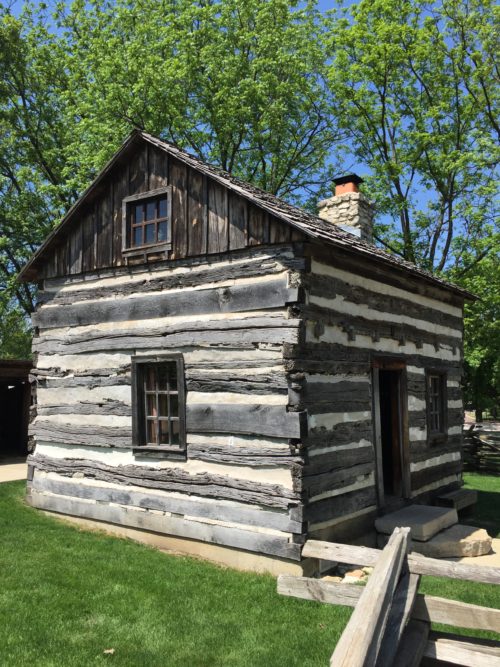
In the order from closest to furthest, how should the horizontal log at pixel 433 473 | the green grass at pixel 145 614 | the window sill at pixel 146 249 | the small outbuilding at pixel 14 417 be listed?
the green grass at pixel 145 614
the window sill at pixel 146 249
the horizontal log at pixel 433 473
the small outbuilding at pixel 14 417

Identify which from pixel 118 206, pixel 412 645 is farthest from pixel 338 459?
pixel 118 206

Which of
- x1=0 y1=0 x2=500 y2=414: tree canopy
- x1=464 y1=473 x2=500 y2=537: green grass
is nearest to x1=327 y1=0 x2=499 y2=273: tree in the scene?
x1=0 y1=0 x2=500 y2=414: tree canopy

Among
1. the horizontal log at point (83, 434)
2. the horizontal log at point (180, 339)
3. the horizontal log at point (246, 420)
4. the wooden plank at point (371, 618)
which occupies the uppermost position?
the horizontal log at point (180, 339)

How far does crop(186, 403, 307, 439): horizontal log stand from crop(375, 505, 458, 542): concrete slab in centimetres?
236

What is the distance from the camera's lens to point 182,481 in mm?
8242

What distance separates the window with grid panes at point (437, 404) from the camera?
11.1 m

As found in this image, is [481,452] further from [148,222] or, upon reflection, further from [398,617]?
[398,617]

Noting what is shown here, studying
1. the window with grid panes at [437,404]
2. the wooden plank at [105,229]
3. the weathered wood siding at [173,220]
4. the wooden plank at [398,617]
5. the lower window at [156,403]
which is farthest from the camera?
the window with grid panes at [437,404]

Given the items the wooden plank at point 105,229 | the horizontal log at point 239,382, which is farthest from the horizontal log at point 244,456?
the wooden plank at point 105,229

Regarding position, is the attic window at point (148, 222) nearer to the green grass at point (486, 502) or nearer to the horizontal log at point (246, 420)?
the horizontal log at point (246, 420)

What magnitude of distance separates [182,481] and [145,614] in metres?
2.52

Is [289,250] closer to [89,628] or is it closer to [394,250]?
[89,628]

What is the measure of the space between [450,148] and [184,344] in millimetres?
16505

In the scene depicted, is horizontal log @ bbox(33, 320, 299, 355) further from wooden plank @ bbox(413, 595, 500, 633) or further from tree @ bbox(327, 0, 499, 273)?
tree @ bbox(327, 0, 499, 273)
